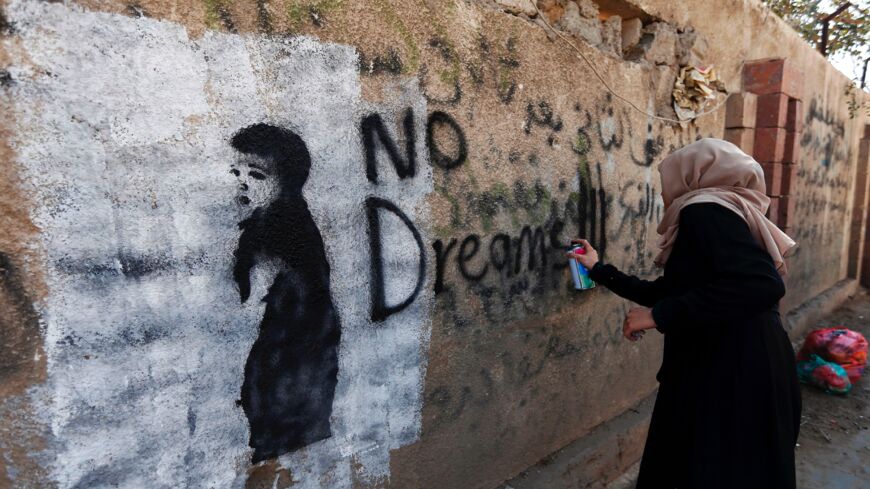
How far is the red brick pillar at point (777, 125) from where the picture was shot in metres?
3.81

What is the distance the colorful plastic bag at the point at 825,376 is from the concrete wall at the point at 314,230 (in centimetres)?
250

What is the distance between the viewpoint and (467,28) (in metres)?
1.88

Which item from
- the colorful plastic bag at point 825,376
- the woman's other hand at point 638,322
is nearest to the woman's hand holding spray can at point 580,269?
the woman's other hand at point 638,322

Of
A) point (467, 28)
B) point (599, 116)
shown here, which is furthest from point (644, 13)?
point (467, 28)

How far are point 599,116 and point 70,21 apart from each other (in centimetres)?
216

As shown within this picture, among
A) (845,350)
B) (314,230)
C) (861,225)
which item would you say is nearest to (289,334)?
(314,230)

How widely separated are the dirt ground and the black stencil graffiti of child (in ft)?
9.47

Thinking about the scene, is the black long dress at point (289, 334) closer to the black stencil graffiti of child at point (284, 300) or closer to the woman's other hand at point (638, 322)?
the black stencil graffiti of child at point (284, 300)

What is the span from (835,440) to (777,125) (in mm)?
2279

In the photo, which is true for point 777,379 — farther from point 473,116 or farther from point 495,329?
point 473,116

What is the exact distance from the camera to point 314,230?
152cm

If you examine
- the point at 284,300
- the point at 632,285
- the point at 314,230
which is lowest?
the point at 632,285

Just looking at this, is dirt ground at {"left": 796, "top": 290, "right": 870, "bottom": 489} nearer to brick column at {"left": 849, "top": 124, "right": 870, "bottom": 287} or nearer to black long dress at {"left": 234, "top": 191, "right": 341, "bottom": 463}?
black long dress at {"left": 234, "top": 191, "right": 341, "bottom": 463}

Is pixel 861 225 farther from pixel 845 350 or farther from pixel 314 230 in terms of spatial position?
pixel 314 230
